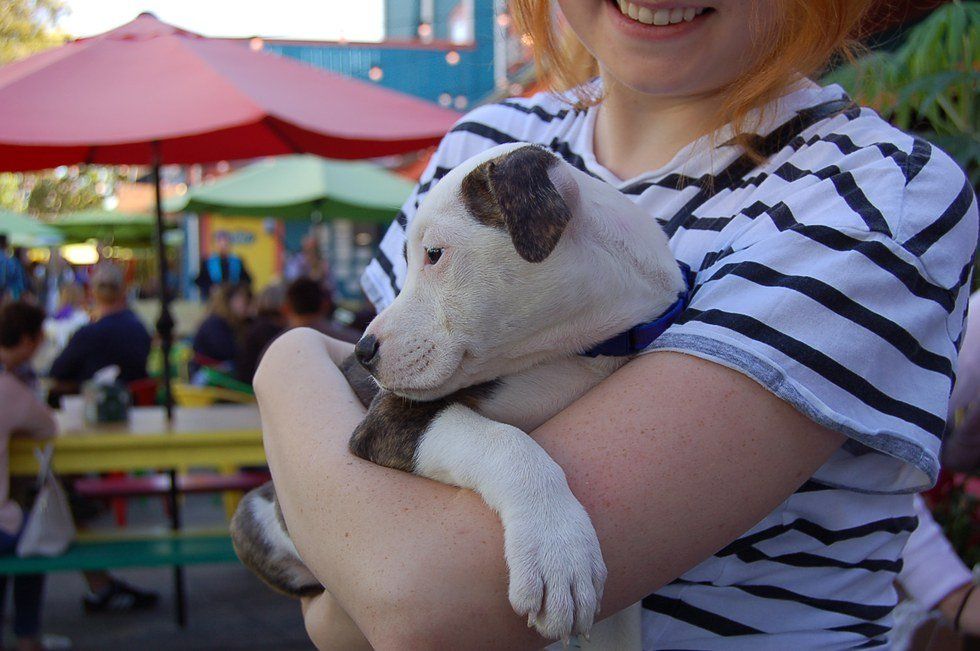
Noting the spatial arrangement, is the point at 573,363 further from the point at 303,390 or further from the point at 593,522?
the point at 303,390

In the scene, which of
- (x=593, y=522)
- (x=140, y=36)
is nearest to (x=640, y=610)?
(x=593, y=522)

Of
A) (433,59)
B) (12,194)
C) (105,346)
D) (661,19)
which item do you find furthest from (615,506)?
(12,194)

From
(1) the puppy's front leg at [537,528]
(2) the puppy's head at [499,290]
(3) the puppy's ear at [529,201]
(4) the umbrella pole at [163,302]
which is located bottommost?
(4) the umbrella pole at [163,302]

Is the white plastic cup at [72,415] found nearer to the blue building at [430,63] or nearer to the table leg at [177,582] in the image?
the table leg at [177,582]

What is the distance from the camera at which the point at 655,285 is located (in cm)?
129

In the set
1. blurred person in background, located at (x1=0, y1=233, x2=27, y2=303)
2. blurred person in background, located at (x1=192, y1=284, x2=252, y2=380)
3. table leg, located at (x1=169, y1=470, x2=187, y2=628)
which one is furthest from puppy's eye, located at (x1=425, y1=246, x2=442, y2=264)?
blurred person in background, located at (x1=0, y1=233, x2=27, y2=303)

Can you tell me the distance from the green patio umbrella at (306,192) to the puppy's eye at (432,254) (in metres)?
8.49

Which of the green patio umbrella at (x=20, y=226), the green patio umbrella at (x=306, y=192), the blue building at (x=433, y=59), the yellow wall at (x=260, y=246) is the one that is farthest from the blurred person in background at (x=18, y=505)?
the yellow wall at (x=260, y=246)

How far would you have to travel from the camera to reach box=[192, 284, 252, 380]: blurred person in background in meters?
8.38

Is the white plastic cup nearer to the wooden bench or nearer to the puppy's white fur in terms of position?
the wooden bench

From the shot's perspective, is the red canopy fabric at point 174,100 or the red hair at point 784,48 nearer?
the red hair at point 784,48

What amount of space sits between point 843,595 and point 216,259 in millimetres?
13514

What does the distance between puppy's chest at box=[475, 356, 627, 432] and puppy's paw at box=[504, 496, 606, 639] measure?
26cm

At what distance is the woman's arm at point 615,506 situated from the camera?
1.05 m
